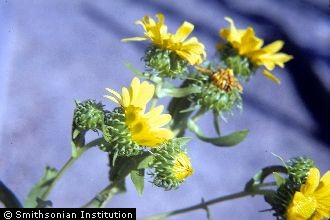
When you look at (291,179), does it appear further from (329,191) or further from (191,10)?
(191,10)

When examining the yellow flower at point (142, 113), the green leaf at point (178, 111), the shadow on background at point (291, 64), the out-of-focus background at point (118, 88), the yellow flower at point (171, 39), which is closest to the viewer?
the yellow flower at point (142, 113)

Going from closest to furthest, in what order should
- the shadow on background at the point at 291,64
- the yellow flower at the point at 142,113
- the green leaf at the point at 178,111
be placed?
1. the yellow flower at the point at 142,113
2. the green leaf at the point at 178,111
3. the shadow on background at the point at 291,64

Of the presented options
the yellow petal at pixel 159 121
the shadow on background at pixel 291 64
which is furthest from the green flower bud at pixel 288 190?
the shadow on background at pixel 291 64

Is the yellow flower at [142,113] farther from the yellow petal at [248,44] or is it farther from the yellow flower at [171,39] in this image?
the yellow petal at [248,44]

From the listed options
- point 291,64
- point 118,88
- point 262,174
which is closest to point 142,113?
point 262,174

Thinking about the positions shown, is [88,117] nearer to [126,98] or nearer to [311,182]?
[126,98]
